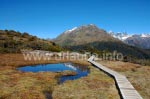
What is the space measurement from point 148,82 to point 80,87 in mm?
A: 11629

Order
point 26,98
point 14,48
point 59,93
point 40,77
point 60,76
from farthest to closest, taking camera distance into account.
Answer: point 14,48 < point 60,76 < point 40,77 < point 59,93 < point 26,98

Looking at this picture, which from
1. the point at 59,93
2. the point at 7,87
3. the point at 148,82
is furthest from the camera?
the point at 148,82

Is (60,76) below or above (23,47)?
below

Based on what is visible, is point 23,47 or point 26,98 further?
point 23,47

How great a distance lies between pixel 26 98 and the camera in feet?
83.8

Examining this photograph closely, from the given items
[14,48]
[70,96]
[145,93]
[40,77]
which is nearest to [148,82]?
[145,93]

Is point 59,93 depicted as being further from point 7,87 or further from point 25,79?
point 25,79

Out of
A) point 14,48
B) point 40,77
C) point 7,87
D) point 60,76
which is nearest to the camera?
point 7,87

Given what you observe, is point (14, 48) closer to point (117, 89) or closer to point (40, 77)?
point (40, 77)

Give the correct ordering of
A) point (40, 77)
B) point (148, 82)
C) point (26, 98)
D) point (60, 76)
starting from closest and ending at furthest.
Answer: point (26, 98)
point (148, 82)
point (40, 77)
point (60, 76)

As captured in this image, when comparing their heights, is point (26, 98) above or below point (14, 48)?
below

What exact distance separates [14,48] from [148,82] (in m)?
62.3

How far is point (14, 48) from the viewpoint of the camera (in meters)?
84.9

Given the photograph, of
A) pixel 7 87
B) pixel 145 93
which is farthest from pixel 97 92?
pixel 7 87
